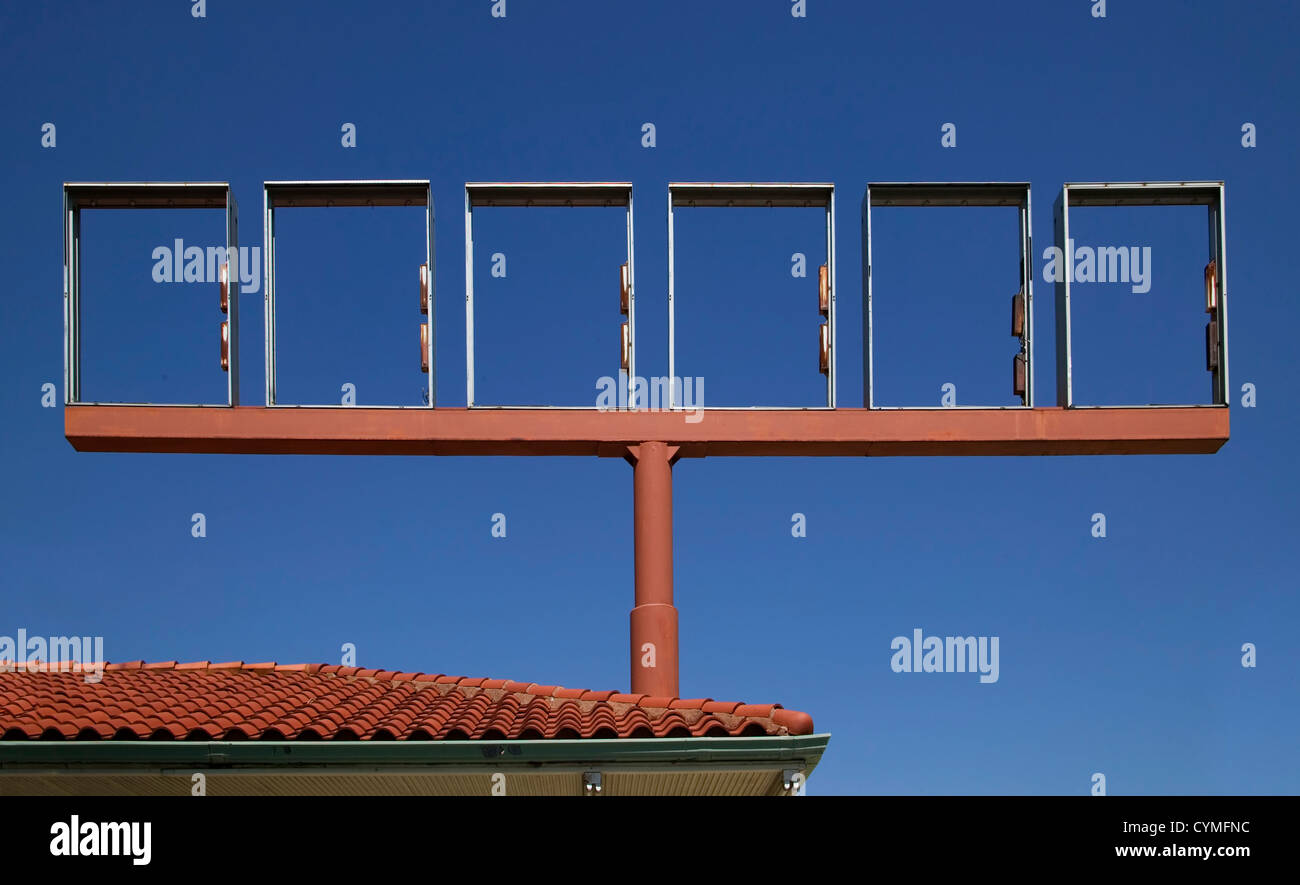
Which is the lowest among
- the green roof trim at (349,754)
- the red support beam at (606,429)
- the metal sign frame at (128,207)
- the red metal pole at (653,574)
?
the green roof trim at (349,754)

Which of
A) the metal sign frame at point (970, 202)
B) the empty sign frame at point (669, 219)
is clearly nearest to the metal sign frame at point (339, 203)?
the empty sign frame at point (669, 219)

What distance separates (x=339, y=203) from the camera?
15359 mm

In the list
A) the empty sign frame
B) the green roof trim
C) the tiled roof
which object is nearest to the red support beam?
the empty sign frame

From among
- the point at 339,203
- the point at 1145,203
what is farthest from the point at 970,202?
the point at 339,203

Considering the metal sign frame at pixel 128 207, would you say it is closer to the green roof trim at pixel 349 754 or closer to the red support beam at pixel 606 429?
the red support beam at pixel 606 429

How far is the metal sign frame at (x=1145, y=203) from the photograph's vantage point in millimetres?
14953

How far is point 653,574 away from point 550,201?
3678 mm

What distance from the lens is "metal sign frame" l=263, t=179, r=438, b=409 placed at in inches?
580

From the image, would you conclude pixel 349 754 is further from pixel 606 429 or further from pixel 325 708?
pixel 606 429

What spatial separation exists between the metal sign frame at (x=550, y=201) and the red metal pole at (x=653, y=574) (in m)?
0.59

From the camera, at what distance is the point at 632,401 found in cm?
1477

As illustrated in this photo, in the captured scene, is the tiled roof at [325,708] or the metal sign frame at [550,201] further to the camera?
the metal sign frame at [550,201]

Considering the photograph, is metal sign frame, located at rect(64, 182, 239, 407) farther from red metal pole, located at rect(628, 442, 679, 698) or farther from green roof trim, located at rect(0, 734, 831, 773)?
green roof trim, located at rect(0, 734, 831, 773)
